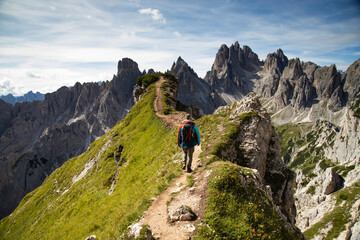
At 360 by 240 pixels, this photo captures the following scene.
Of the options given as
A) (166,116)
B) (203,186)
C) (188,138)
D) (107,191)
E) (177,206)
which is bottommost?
(107,191)

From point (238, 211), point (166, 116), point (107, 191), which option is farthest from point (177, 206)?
point (166, 116)

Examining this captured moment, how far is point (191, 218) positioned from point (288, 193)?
63.0 feet

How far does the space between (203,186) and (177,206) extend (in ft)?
6.41

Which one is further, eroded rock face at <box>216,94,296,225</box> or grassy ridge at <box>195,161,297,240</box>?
eroded rock face at <box>216,94,296,225</box>

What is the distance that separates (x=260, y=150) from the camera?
21.6m

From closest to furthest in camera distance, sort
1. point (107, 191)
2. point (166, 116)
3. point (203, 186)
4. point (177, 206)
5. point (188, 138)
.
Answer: point (177, 206)
point (203, 186)
point (188, 138)
point (107, 191)
point (166, 116)

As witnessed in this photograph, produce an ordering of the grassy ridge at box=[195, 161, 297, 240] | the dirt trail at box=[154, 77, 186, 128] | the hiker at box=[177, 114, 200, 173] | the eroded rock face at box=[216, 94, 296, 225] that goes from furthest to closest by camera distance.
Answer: the dirt trail at box=[154, 77, 186, 128]
the eroded rock face at box=[216, 94, 296, 225]
the hiker at box=[177, 114, 200, 173]
the grassy ridge at box=[195, 161, 297, 240]

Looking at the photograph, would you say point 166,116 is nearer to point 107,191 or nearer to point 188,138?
point 107,191

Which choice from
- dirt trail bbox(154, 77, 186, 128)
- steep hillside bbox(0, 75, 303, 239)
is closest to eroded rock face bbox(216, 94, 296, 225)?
steep hillside bbox(0, 75, 303, 239)

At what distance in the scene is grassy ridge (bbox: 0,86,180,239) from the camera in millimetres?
15018

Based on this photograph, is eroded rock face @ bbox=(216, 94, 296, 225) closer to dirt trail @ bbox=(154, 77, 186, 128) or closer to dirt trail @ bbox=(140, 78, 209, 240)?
dirt trail @ bbox=(140, 78, 209, 240)

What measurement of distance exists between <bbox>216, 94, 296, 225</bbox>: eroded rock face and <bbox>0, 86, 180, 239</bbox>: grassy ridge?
6.86 m

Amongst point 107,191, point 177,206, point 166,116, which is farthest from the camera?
point 166,116

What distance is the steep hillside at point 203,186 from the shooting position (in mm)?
Answer: 9770
